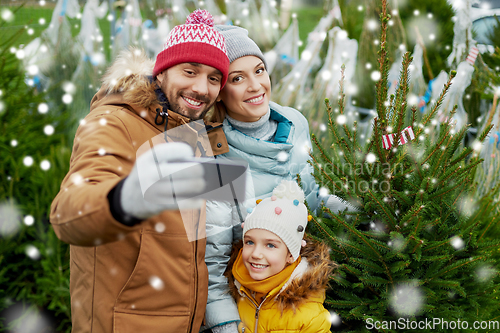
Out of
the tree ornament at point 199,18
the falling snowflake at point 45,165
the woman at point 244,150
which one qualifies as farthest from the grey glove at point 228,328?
the falling snowflake at point 45,165

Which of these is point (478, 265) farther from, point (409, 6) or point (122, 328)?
point (409, 6)

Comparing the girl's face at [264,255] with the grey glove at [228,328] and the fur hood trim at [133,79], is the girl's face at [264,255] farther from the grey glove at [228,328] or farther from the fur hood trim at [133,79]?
the fur hood trim at [133,79]

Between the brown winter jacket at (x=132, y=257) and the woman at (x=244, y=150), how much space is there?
14cm

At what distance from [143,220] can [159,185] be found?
12 cm

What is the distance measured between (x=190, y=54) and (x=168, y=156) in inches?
31.5

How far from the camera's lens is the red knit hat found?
1.52 m

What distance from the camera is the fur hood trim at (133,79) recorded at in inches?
56.1

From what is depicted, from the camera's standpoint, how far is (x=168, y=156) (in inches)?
33.5

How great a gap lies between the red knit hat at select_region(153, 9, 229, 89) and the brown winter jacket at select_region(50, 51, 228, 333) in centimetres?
12

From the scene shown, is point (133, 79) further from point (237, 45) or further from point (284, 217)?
point (284, 217)

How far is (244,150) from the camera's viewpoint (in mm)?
1847

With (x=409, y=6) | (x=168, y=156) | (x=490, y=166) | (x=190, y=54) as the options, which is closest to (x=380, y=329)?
(x=168, y=156)

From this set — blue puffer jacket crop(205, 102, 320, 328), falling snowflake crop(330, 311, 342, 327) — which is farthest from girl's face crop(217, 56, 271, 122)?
falling snowflake crop(330, 311, 342, 327)

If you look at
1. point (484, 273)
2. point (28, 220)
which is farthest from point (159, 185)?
point (28, 220)
